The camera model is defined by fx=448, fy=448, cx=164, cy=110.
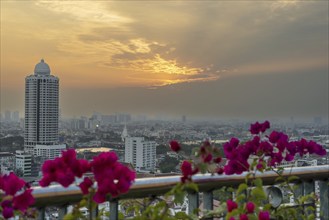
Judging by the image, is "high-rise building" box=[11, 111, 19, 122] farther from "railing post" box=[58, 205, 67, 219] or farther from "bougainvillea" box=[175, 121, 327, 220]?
"railing post" box=[58, 205, 67, 219]

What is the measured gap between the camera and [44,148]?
43.5 metres

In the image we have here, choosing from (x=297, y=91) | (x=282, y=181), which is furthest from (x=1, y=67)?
(x=282, y=181)

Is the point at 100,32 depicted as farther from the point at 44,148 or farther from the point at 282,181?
the point at 44,148

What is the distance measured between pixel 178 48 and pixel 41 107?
1507 inches

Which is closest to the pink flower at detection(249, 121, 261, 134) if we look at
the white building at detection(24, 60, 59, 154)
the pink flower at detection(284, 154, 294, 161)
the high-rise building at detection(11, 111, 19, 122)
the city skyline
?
the pink flower at detection(284, 154, 294, 161)

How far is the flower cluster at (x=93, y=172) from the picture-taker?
1377 mm

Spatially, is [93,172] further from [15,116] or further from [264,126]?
[15,116]

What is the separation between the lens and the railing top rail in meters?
1.46

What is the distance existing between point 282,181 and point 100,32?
2076cm

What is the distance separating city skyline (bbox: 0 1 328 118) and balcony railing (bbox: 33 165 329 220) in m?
6.86

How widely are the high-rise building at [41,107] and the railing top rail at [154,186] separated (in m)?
49.6

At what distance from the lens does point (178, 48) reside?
19.8 meters

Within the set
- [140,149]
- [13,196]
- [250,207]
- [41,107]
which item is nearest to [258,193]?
[250,207]

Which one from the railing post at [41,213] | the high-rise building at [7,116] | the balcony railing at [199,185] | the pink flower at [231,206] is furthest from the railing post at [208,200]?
the high-rise building at [7,116]
